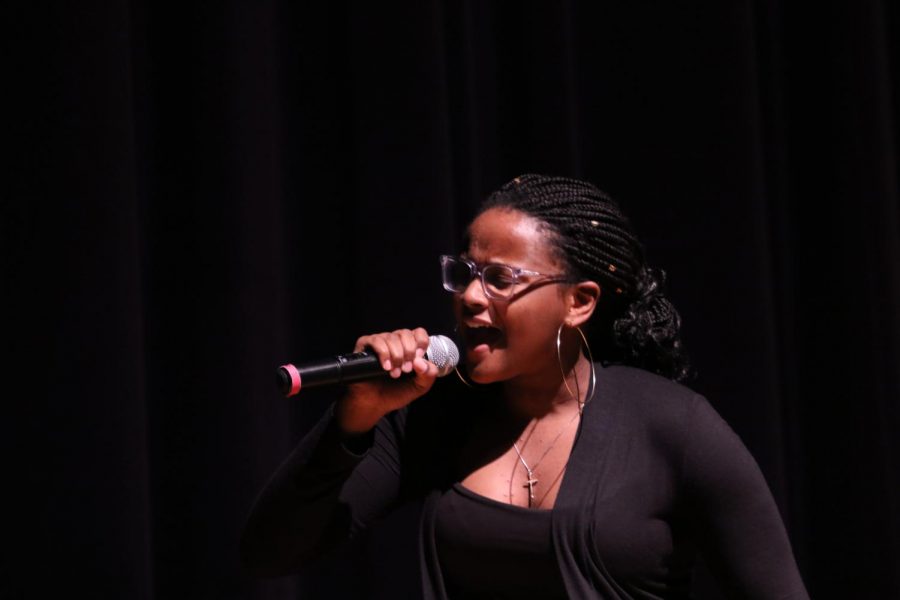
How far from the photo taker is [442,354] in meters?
1.33

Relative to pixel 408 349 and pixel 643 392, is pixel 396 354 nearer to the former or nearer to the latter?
pixel 408 349

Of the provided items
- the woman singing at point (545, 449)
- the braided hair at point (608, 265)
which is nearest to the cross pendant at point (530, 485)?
the woman singing at point (545, 449)

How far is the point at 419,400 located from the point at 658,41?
1027 millimetres

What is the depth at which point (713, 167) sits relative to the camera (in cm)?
211

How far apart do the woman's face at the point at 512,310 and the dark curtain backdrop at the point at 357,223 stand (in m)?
0.55

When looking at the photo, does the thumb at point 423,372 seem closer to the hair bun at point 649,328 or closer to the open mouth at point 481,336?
the open mouth at point 481,336

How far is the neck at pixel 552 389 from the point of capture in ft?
4.71

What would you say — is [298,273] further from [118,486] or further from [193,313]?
[118,486]

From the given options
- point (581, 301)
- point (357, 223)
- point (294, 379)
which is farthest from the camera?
point (357, 223)

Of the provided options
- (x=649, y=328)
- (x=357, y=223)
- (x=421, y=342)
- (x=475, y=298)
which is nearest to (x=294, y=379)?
(x=421, y=342)

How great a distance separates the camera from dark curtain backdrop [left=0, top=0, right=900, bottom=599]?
1.71 metres

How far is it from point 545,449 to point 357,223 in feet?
2.25

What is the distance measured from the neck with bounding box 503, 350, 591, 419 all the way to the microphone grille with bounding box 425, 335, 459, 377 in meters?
0.13

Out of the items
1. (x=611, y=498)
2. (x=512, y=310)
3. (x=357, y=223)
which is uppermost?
(x=357, y=223)
